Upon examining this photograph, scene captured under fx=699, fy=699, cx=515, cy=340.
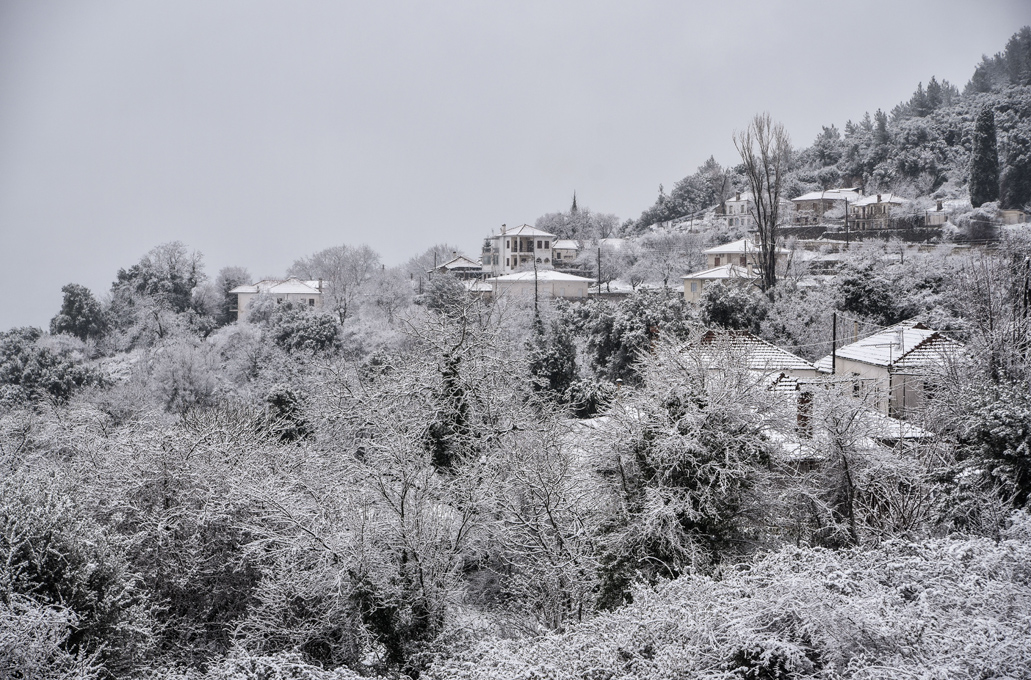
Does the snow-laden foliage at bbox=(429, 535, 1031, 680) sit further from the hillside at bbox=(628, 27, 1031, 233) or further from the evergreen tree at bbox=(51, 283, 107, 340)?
the hillside at bbox=(628, 27, 1031, 233)

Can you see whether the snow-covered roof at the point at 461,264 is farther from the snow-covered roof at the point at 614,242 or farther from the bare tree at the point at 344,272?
the snow-covered roof at the point at 614,242

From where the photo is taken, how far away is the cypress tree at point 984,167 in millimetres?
43281

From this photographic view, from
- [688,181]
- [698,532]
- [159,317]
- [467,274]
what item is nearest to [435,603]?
[698,532]

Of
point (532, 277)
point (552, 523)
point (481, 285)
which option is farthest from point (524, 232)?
point (552, 523)

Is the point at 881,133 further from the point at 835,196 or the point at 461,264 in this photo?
the point at 461,264

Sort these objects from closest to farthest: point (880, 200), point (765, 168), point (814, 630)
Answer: point (814, 630), point (765, 168), point (880, 200)

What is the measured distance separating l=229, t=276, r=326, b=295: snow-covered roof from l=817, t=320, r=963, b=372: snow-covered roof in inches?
1286

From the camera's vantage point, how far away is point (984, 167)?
4334cm

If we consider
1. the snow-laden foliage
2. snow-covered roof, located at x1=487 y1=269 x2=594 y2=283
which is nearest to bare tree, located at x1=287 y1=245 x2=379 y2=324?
snow-covered roof, located at x1=487 y1=269 x2=594 y2=283

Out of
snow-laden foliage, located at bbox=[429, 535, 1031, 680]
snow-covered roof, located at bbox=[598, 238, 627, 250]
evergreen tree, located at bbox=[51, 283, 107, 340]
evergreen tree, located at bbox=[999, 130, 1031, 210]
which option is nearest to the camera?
snow-laden foliage, located at bbox=[429, 535, 1031, 680]

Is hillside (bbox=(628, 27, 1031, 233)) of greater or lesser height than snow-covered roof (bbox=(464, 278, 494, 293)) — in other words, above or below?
above

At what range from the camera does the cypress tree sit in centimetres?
4328

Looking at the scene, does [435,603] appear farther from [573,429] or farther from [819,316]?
[819,316]

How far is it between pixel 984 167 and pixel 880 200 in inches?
240
